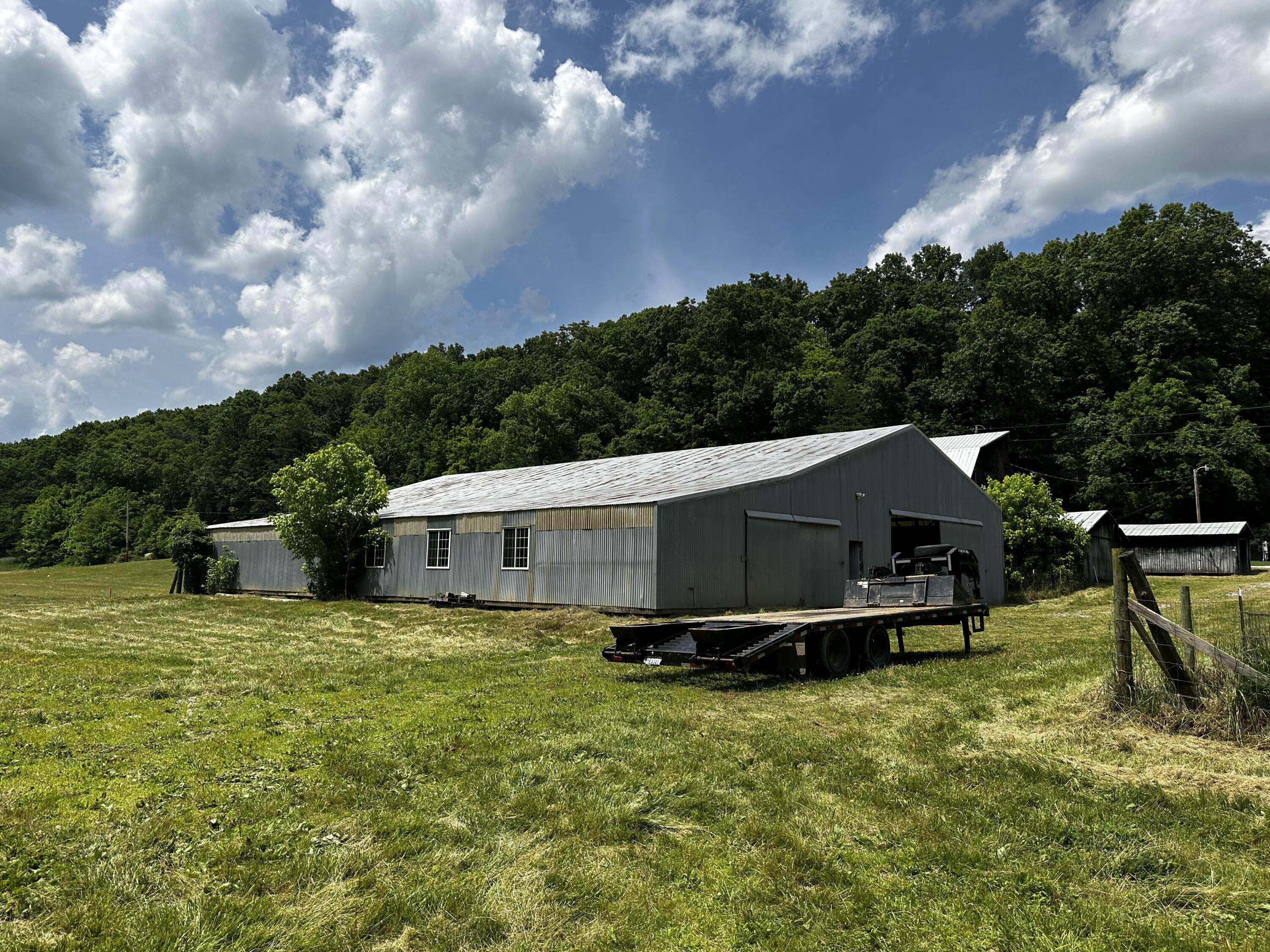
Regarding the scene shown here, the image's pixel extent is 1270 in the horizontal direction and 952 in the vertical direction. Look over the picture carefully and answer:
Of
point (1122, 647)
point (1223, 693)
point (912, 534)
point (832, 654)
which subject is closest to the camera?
point (1223, 693)

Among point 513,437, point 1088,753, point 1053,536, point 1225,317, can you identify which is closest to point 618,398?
point 513,437

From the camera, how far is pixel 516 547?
23812 mm

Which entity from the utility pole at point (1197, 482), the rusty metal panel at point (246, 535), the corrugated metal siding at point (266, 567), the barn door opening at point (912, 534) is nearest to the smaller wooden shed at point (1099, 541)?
the utility pole at point (1197, 482)

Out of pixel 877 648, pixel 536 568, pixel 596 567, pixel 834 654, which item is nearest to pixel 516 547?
pixel 536 568

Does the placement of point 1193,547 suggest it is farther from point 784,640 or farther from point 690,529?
point 784,640

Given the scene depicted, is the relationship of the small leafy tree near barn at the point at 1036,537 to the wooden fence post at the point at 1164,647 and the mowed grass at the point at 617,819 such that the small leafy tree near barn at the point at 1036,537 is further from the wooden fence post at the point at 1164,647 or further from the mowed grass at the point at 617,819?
the wooden fence post at the point at 1164,647

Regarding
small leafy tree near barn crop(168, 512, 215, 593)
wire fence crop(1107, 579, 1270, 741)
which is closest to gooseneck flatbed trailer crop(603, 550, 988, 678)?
wire fence crop(1107, 579, 1270, 741)

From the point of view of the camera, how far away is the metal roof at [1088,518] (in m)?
37.5

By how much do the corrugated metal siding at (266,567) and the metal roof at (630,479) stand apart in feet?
3.27

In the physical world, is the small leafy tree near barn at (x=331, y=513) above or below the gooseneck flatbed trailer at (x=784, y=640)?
above

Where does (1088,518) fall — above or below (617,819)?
above

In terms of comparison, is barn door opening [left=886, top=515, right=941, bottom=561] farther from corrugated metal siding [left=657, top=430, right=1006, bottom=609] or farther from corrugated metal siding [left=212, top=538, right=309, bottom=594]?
corrugated metal siding [left=212, top=538, right=309, bottom=594]

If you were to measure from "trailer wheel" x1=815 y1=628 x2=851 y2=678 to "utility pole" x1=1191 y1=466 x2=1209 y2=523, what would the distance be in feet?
150

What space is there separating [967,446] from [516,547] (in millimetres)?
31190
